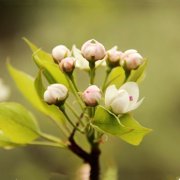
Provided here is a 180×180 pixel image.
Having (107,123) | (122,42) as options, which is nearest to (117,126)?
(107,123)

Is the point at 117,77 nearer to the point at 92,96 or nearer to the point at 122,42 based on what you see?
the point at 92,96

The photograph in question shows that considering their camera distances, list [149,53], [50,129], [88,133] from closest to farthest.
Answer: [88,133], [50,129], [149,53]

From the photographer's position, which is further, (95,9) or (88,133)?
(95,9)

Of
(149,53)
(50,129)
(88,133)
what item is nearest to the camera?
(88,133)

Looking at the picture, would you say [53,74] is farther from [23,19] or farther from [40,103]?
[23,19]

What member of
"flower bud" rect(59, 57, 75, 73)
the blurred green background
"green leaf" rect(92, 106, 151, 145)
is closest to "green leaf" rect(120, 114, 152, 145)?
"green leaf" rect(92, 106, 151, 145)

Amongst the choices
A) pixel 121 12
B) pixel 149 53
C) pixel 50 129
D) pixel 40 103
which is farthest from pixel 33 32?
pixel 40 103

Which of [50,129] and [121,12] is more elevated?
[121,12]

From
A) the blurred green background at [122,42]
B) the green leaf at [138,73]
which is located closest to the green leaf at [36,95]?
the green leaf at [138,73]
